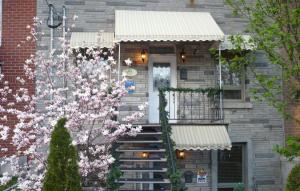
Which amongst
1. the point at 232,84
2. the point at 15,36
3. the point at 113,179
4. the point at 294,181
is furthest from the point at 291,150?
the point at 15,36

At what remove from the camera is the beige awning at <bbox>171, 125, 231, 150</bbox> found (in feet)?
37.4

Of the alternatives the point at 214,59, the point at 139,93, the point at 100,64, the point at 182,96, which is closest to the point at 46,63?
the point at 100,64

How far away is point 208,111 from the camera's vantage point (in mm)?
12930

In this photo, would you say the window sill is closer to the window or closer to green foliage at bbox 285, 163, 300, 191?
the window

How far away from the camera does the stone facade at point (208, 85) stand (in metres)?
12.9

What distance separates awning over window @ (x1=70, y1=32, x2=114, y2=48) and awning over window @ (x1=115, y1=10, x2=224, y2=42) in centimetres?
48

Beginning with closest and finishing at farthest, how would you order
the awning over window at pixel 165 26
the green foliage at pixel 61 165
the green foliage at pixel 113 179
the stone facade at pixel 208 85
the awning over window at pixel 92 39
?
the green foliage at pixel 61 165
the green foliage at pixel 113 179
the awning over window at pixel 165 26
the awning over window at pixel 92 39
the stone facade at pixel 208 85

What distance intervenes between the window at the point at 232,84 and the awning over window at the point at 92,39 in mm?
3357

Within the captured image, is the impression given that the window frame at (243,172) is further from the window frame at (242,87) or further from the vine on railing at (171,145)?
the vine on railing at (171,145)

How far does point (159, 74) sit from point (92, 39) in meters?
2.24

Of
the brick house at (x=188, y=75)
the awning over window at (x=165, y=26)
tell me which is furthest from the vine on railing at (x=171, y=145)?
the awning over window at (x=165, y=26)

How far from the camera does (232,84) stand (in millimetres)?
13492

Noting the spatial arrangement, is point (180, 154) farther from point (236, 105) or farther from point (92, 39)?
point (92, 39)

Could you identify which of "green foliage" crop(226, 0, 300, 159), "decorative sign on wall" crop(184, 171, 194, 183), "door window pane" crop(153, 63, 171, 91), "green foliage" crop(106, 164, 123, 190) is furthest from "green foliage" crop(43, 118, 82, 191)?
"door window pane" crop(153, 63, 171, 91)
